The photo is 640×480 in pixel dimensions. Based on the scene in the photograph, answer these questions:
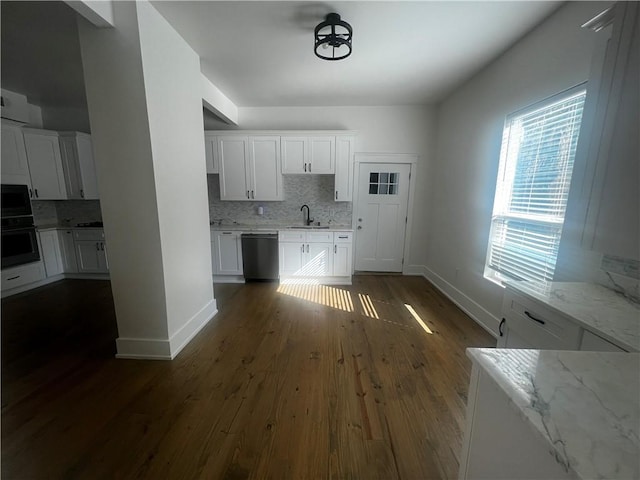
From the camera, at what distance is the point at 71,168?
3.92 meters

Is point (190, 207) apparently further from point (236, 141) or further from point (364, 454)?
point (364, 454)

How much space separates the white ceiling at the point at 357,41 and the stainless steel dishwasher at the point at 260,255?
2.15m

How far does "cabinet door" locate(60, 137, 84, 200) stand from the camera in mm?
3857

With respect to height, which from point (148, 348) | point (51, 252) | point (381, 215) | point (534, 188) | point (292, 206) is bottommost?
Answer: point (148, 348)

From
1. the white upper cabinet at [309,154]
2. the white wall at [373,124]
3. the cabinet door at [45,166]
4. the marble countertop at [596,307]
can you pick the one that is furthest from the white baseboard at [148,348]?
the white wall at [373,124]

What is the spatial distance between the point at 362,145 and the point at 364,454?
399cm

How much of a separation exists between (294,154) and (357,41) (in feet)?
6.23

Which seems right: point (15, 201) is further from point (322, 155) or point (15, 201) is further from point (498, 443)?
point (498, 443)

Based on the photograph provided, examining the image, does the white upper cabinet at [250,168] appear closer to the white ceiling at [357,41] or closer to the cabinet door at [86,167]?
the white ceiling at [357,41]

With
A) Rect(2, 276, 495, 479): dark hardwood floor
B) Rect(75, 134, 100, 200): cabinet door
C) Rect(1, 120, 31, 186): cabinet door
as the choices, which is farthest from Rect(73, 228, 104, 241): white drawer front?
Rect(2, 276, 495, 479): dark hardwood floor

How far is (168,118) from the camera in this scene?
6.63 ft

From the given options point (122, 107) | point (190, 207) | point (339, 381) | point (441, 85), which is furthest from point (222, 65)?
point (339, 381)

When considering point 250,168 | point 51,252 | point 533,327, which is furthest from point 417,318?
point 51,252

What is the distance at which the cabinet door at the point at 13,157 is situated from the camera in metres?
3.35
